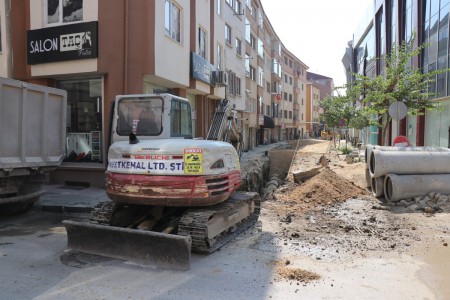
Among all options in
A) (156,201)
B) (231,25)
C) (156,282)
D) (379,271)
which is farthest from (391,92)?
(231,25)

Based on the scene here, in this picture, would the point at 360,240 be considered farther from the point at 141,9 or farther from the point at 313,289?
the point at 141,9

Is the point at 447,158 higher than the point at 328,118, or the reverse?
the point at 328,118

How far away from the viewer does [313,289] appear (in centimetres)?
477

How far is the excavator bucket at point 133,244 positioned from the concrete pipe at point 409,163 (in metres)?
6.87

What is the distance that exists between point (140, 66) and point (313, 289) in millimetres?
9504

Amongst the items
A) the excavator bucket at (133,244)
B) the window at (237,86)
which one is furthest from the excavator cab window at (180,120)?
the window at (237,86)

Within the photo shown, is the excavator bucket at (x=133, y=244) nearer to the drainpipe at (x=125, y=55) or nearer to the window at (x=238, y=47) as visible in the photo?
the drainpipe at (x=125, y=55)

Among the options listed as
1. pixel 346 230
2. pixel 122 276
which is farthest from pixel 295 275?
pixel 346 230

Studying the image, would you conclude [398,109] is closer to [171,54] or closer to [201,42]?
[171,54]

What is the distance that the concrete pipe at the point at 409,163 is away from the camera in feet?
33.8

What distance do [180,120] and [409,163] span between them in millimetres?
6487

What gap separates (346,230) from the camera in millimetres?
7715

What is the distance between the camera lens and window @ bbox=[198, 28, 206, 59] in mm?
17961

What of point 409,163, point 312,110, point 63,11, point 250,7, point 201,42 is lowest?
point 409,163
